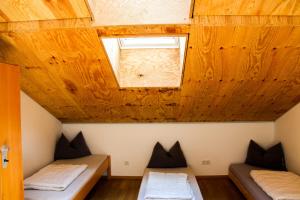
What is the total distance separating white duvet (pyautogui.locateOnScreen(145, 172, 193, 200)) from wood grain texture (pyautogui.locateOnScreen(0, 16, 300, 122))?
2.95 ft

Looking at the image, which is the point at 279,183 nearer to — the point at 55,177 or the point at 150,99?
the point at 150,99

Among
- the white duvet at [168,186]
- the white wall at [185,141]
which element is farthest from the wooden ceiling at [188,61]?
the white duvet at [168,186]

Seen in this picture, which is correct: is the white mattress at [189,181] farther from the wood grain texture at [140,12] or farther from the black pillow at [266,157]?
the wood grain texture at [140,12]

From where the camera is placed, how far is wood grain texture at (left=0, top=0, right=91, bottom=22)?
189cm

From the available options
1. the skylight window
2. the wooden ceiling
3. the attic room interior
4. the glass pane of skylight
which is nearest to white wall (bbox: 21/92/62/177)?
the attic room interior

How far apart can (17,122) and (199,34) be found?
164 centimetres

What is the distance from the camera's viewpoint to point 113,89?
10.2 feet

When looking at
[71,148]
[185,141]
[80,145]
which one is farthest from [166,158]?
[71,148]

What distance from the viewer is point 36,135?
11.6ft

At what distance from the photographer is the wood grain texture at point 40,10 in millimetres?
1893

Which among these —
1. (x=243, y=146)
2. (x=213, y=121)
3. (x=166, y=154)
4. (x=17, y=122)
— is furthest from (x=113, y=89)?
(x=243, y=146)

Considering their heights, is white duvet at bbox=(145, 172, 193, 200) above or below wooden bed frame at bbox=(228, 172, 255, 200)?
above

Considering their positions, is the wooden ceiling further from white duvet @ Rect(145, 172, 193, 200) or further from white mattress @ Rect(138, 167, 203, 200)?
white duvet @ Rect(145, 172, 193, 200)

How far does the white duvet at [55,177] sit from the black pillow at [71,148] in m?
0.43
